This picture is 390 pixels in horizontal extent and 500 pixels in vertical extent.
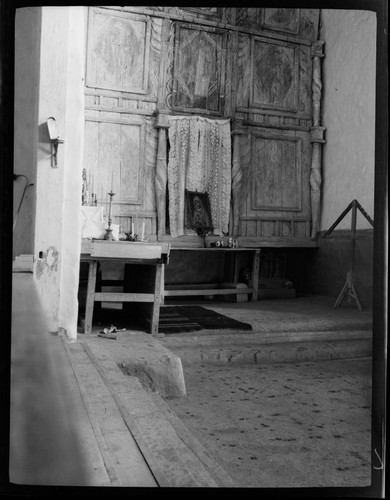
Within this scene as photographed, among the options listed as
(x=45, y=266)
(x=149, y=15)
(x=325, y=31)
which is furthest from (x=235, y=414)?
(x=149, y=15)

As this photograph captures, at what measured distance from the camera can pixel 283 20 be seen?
6.63m

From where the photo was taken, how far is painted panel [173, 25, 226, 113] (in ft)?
23.7

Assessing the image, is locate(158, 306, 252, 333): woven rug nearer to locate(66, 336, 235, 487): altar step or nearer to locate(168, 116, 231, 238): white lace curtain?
locate(66, 336, 235, 487): altar step

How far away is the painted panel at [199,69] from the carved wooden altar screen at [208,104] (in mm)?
16

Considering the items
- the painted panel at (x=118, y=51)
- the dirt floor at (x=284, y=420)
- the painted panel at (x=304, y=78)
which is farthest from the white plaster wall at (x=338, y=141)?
the painted panel at (x=118, y=51)

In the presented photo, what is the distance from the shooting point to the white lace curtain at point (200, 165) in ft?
25.1

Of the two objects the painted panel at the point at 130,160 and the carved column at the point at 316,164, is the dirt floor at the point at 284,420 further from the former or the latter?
the painted panel at the point at 130,160

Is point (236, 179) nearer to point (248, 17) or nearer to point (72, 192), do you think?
point (248, 17)

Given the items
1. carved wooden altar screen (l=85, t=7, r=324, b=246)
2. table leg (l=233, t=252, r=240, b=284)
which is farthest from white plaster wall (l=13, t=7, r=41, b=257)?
table leg (l=233, t=252, r=240, b=284)

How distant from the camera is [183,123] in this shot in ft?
25.3

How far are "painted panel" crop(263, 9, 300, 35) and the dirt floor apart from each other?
461 centimetres

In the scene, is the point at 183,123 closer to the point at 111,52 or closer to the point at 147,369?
the point at 111,52

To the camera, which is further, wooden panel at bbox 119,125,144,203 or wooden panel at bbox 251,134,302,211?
wooden panel at bbox 251,134,302,211

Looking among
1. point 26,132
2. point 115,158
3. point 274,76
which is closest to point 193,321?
point 26,132
